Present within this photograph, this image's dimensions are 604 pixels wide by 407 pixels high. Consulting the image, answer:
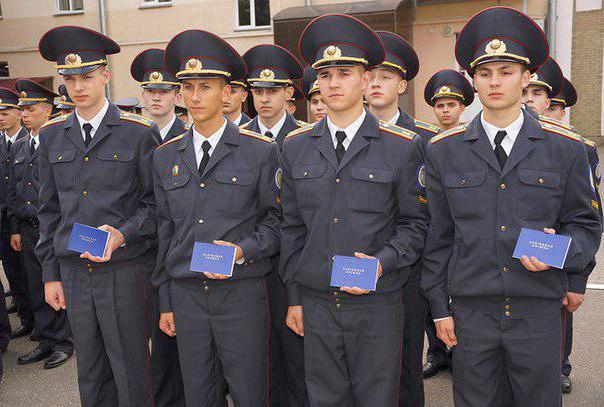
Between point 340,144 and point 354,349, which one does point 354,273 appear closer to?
point 354,349

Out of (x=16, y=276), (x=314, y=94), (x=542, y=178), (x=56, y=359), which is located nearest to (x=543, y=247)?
(x=542, y=178)

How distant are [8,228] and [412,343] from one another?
4.55 m

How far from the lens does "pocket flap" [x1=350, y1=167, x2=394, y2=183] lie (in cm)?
284

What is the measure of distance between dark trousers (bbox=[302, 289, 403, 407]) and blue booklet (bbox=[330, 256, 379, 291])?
0.67 ft

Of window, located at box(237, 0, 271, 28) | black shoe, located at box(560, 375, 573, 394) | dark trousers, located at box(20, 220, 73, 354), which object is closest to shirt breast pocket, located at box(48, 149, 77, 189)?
dark trousers, located at box(20, 220, 73, 354)

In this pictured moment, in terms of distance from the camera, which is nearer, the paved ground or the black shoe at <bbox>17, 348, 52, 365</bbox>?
the paved ground

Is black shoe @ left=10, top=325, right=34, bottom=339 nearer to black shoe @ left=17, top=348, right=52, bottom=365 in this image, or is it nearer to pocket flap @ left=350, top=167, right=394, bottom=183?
black shoe @ left=17, top=348, right=52, bottom=365

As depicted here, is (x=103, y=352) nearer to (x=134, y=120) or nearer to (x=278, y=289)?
(x=278, y=289)

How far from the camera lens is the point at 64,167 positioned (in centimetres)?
352

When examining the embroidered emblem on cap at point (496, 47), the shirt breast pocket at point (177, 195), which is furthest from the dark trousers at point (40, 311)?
the embroidered emblem on cap at point (496, 47)

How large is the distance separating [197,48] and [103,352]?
1.92 m

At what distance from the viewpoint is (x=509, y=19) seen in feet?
8.95

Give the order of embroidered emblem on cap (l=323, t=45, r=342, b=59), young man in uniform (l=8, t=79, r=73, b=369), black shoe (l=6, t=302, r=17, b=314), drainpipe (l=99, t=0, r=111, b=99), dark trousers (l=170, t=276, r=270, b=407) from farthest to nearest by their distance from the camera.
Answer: drainpipe (l=99, t=0, r=111, b=99)
black shoe (l=6, t=302, r=17, b=314)
young man in uniform (l=8, t=79, r=73, b=369)
dark trousers (l=170, t=276, r=270, b=407)
embroidered emblem on cap (l=323, t=45, r=342, b=59)

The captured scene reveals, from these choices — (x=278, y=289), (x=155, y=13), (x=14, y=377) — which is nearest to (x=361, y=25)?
(x=278, y=289)
